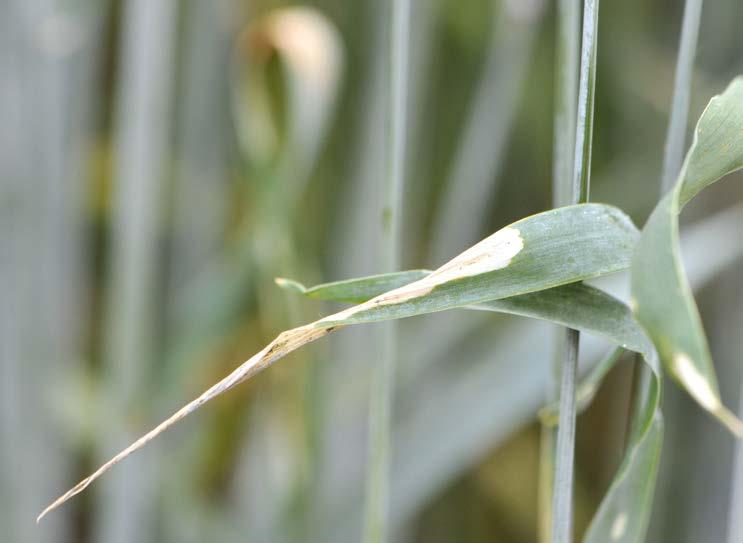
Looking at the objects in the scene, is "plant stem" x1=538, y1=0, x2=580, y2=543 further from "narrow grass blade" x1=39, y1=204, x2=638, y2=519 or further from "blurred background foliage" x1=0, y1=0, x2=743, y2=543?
"blurred background foliage" x1=0, y1=0, x2=743, y2=543

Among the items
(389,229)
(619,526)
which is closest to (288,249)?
(389,229)

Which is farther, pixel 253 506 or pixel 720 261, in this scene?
pixel 253 506

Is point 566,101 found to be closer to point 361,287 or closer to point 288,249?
→ point 361,287

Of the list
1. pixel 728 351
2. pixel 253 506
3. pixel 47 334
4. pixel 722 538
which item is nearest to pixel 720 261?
pixel 728 351

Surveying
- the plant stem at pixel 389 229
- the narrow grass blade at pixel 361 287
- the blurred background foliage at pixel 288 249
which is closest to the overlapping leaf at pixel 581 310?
the narrow grass blade at pixel 361 287

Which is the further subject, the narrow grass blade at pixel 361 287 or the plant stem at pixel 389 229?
the plant stem at pixel 389 229

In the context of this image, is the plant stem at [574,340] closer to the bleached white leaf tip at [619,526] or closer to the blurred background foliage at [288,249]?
the bleached white leaf tip at [619,526]

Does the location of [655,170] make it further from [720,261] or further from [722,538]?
[722,538]
